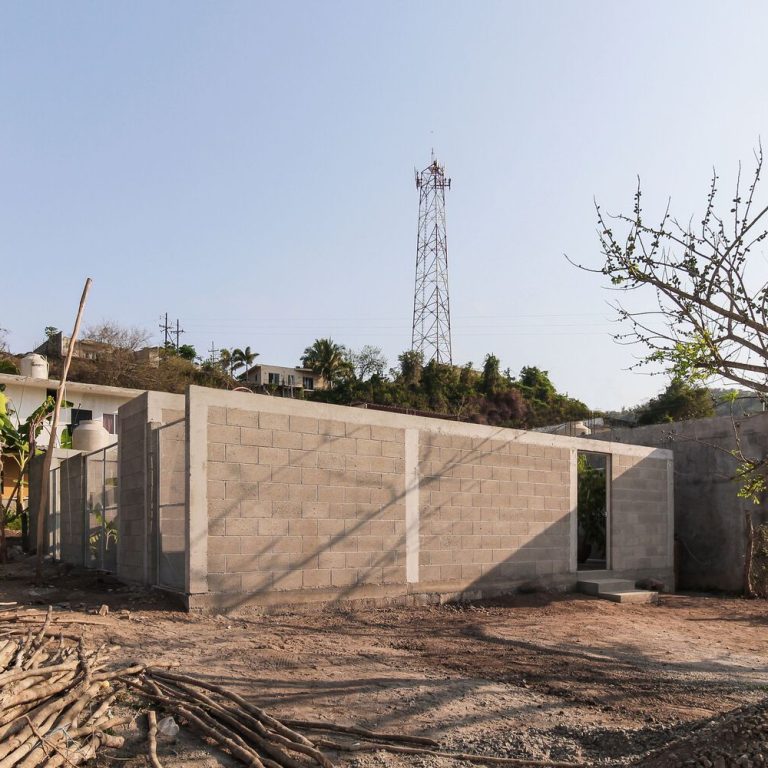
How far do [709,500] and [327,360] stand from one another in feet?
133

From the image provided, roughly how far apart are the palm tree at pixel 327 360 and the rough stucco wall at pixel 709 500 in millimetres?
38191

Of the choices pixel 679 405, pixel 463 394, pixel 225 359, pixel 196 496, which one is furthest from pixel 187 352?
pixel 196 496

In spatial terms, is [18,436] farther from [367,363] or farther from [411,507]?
[367,363]

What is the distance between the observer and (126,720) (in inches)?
177

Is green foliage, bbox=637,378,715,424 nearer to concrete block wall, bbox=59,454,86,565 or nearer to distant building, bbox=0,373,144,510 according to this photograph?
distant building, bbox=0,373,144,510

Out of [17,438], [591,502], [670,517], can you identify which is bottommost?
[670,517]

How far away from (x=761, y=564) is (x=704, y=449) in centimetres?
271

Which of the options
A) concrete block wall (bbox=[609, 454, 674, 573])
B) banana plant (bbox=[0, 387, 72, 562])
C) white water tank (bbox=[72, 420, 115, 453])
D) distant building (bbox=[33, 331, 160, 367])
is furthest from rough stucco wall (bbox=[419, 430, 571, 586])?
distant building (bbox=[33, 331, 160, 367])

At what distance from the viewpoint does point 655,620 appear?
10930 mm

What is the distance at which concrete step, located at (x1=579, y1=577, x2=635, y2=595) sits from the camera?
42.1 feet

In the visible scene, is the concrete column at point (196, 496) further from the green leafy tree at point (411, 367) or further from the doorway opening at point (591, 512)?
the green leafy tree at point (411, 367)

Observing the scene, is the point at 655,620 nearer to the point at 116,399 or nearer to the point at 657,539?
the point at 657,539

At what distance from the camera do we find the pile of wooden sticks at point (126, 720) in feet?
13.0

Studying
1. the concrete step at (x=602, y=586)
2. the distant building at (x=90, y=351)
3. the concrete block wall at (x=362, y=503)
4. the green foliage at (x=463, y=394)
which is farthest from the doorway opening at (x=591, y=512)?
the green foliage at (x=463, y=394)
